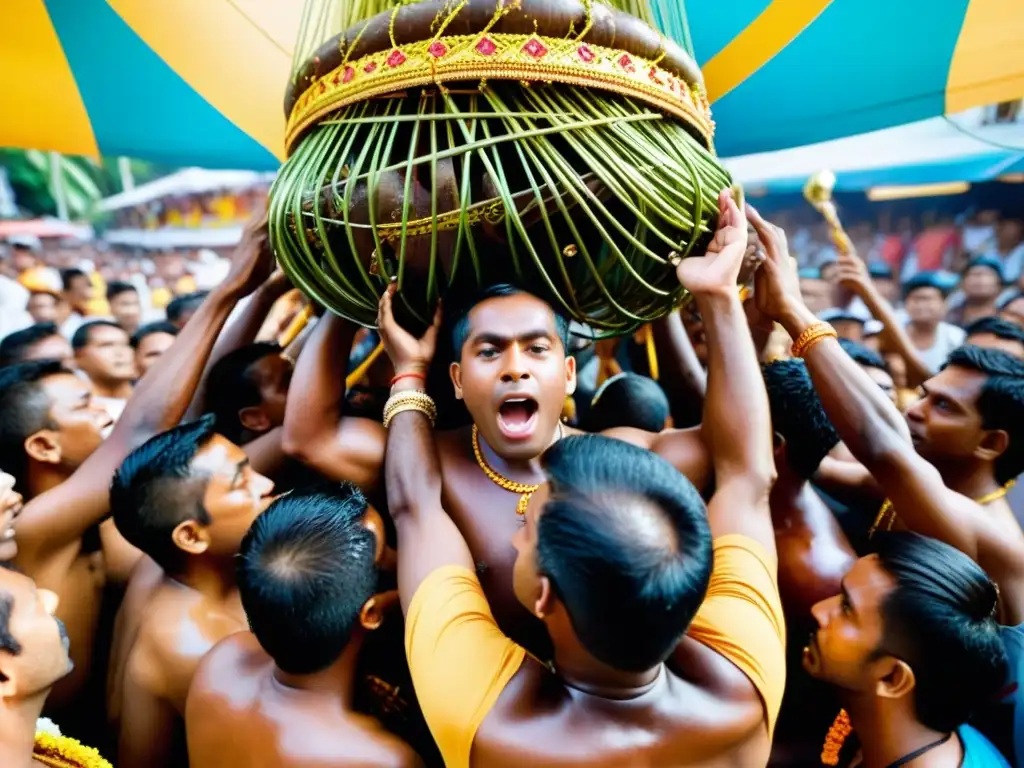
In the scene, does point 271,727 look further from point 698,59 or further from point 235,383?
point 698,59

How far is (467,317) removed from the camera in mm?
1495

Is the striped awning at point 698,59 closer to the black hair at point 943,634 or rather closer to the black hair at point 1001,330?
the black hair at point 1001,330

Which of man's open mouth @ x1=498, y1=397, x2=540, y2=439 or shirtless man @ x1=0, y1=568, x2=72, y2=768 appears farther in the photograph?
man's open mouth @ x1=498, y1=397, x2=540, y2=439

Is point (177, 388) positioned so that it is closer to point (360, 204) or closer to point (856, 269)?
point (360, 204)

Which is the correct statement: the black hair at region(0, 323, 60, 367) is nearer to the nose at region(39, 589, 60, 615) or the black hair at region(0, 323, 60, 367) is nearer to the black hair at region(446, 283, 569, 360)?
the nose at region(39, 589, 60, 615)

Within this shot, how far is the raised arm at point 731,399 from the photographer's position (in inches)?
55.6

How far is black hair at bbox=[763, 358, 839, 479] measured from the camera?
73.6 inches

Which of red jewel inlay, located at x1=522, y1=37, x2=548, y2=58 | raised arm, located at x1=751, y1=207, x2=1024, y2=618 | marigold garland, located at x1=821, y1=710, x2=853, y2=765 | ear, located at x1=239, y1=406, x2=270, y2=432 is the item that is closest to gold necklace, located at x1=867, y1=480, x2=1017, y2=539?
raised arm, located at x1=751, y1=207, x2=1024, y2=618

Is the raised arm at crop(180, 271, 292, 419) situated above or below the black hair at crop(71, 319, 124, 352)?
above

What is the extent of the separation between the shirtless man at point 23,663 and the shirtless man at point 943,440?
164 centimetres

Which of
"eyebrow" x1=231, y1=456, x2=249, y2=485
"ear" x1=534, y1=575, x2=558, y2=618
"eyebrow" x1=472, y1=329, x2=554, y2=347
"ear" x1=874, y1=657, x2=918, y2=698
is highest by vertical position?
"eyebrow" x1=472, y1=329, x2=554, y2=347

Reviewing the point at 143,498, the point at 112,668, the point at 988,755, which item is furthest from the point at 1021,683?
the point at 112,668

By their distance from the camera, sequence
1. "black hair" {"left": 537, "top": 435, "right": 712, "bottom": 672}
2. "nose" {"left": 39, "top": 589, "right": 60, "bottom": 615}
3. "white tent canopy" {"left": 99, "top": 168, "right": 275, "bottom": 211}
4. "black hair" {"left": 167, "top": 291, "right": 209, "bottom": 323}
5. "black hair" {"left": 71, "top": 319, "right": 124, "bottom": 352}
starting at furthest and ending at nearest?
"white tent canopy" {"left": 99, "top": 168, "right": 275, "bottom": 211}, "black hair" {"left": 167, "top": 291, "right": 209, "bottom": 323}, "black hair" {"left": 71, "top": 319, "right": 124, "bottom": 352}, "nose" {"left": 39, "top": 589, "right": 60, "bottom": 615}, "black hair" {"left": 537, "top": 435, "right": 712, "bottom": 672}

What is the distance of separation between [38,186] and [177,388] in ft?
35.0
